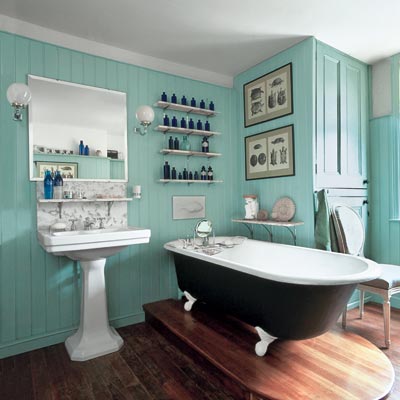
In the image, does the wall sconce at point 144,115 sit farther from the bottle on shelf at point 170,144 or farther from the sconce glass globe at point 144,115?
the bottle on shelf at point 170,144

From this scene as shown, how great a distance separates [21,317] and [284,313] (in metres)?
2.01

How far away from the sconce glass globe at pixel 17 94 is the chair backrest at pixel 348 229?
273cm

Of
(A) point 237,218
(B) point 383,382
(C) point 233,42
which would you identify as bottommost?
(B) point 383,382

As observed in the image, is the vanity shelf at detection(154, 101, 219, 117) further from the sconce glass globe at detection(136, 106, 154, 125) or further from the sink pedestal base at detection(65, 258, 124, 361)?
the sink pedestal base at detection(65, 258, 124, 361)

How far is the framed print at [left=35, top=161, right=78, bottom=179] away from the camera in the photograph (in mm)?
2421

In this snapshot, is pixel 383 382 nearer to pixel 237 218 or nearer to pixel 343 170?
pixel 343 170

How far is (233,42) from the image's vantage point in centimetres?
281

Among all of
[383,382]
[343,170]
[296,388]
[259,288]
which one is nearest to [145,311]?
[259,288]

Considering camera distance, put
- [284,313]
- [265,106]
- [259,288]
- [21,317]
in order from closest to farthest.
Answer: [284,313] → [259,288] → [21,317] → [265,106]

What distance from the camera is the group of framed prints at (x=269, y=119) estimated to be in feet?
9.60

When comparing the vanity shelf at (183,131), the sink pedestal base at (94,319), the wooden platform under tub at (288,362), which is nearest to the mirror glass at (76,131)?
the vanity shelf at (183,131)

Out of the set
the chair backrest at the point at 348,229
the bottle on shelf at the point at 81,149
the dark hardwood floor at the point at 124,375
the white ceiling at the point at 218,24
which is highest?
the white ceiling at the point at 218,24

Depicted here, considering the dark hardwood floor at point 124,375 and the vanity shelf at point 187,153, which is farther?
the vanity shelf at point 187,153

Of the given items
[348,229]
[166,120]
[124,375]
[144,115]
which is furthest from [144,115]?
[348,229]
